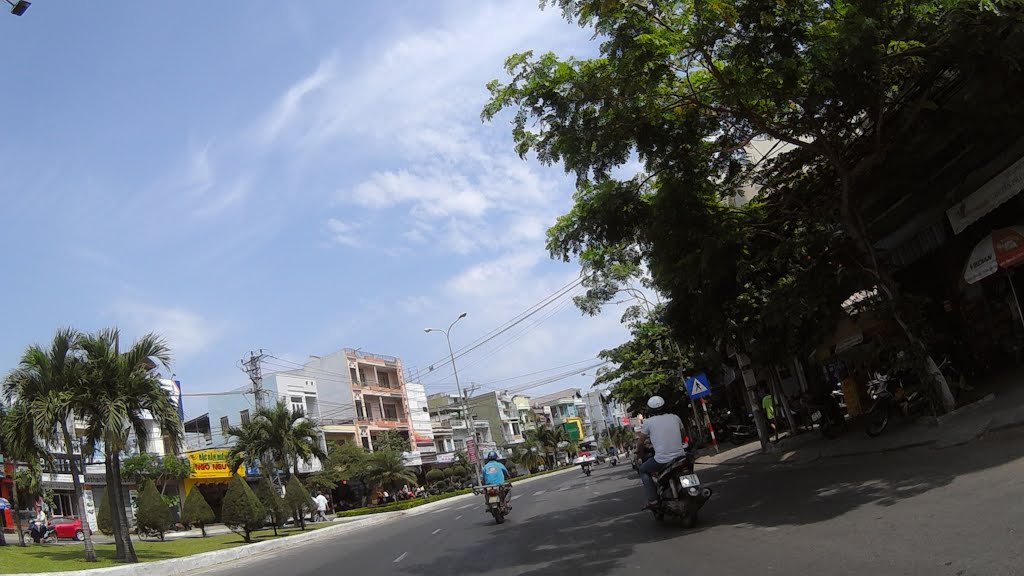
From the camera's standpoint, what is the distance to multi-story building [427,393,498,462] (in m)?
76.8

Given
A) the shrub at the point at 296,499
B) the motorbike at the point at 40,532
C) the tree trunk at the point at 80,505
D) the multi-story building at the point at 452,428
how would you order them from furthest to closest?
the multi-story building at the point at 452,428 → the motorbike at the point at 40,532 → the shrub at the point at 296,499 → the tree trunk at the point at 80,505

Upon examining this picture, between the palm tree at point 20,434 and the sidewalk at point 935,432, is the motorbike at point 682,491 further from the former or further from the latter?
the palm tree at point 20,434

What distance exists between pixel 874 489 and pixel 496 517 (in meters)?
9.46

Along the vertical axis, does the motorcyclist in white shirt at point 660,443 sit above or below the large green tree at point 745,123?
below

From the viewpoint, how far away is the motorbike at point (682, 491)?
9.05 meters

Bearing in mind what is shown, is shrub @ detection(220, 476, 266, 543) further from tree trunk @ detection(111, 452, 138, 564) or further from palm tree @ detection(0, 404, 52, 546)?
palm tree @ detection(0, 404, 52, 546)

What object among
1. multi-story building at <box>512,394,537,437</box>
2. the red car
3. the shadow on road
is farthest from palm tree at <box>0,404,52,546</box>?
multi-story building at <box>512,394,537,437</box>

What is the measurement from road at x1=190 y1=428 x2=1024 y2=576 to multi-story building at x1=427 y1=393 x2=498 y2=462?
57732mm

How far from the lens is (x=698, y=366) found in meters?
31.0

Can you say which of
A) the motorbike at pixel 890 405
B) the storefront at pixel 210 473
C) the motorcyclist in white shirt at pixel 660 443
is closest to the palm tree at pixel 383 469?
the storefront at pixel 210 473

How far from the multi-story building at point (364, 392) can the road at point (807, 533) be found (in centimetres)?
4980

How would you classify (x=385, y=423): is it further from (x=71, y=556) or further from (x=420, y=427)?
(x=71, y=556)

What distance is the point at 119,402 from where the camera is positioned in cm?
1828

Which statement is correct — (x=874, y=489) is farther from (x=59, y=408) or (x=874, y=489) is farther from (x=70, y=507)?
(x=70, y=507)
